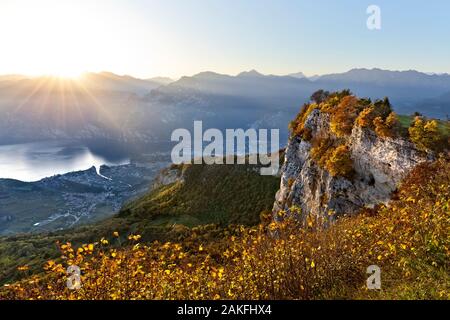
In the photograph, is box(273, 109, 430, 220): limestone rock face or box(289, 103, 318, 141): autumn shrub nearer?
box(273, 109, 430, 220): limestone rock face

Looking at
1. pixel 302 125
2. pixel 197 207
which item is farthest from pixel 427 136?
pixel 197 207

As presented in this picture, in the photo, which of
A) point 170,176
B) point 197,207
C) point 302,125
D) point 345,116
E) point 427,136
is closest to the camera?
point 427,136

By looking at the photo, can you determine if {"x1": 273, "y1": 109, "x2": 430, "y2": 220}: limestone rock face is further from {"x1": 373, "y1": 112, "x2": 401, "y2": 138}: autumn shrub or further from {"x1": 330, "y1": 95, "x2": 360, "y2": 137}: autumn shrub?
{"x1": 330, "y1": 95, "x2": 360, "y2": 137}: autumn shrub

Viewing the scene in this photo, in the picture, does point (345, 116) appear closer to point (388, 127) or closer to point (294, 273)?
point (388, 127)

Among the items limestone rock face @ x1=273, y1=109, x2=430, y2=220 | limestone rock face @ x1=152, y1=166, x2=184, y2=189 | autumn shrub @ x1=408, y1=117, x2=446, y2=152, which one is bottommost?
limestone rock face @ x1=152, y1=166, x2=184, y2=189

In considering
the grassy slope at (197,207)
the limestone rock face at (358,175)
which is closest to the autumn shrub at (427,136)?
the limestone rock face at (358,175)

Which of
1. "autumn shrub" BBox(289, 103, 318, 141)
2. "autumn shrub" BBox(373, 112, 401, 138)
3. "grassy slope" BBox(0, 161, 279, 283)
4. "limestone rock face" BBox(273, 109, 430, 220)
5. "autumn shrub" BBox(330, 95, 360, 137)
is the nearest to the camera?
"limestone rock face" BBox(273, 109, 430, 220)

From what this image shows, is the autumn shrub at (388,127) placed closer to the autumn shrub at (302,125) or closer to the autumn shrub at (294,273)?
the autumn shrub at (302,125)

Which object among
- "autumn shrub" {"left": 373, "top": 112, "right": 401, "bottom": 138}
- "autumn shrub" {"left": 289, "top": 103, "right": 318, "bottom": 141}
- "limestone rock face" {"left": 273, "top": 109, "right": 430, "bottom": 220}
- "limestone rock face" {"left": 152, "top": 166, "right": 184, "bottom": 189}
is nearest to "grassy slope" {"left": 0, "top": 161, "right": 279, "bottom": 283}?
"limestone rock face" {"left": 152, "top": 166, "right": 184, "bottom": 189}
